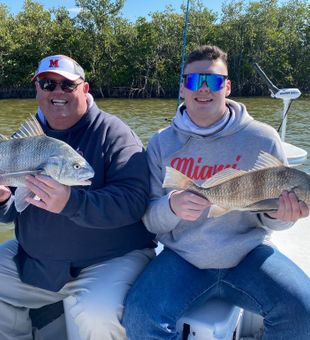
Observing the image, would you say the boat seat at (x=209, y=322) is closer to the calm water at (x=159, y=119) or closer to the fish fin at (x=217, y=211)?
the fish fin at (x=217, y=211)

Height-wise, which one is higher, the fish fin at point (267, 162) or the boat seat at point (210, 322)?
the fish fin at point (267, 162)

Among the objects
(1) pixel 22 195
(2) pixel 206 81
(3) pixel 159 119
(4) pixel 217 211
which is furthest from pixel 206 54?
(3) pixel 159 119

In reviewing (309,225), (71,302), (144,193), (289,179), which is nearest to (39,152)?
(144,193)

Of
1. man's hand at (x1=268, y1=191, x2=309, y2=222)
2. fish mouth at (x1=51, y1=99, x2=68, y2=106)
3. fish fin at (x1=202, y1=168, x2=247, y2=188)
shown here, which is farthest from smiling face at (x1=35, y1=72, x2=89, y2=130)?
man's hand at (x1=268, y1=191, x2=309, y2=222)

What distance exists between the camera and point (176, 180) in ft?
7.13

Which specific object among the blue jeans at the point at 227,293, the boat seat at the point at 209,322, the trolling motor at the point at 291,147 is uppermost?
the trolling motor at the point at 291,147

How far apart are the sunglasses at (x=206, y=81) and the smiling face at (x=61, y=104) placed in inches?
28.7

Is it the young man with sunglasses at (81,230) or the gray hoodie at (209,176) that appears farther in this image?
the gray hoodie at (209,176)

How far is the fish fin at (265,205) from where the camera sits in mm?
2143

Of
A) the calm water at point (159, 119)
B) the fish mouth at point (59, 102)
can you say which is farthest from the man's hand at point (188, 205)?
the calm water at point (159, 119)

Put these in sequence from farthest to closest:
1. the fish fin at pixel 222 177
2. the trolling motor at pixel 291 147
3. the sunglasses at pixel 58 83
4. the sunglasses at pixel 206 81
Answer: the trolling motor at pixel 291 147, the sunglasses at pixel 58 83, the sunglasses at pixel 206 81, the fish fin at pixel 222 177

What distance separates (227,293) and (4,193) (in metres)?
1.49

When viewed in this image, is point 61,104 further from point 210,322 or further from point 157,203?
point 210,322

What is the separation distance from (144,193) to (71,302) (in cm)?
76
